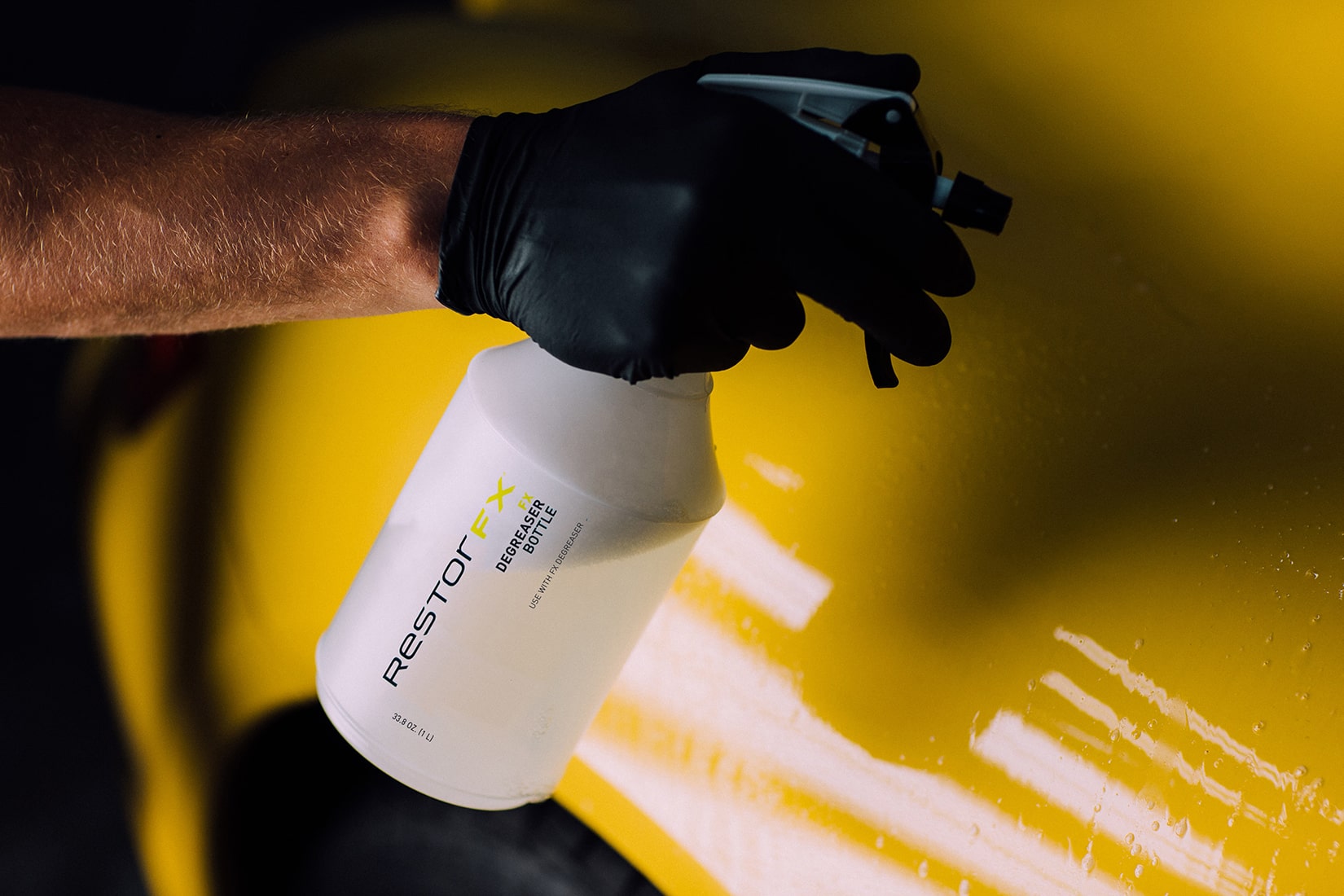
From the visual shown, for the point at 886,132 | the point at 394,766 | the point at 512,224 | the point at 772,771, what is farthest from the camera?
the point at 772,771

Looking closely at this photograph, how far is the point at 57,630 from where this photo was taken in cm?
142

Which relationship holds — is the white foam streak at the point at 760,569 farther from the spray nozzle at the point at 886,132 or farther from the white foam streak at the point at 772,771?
the spray nozzle at the point at 886,132

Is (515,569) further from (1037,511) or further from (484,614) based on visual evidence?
(1037,511)

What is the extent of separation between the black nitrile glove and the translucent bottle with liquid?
0.22 ft

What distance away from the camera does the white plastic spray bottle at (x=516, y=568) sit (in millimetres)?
692

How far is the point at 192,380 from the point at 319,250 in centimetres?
44

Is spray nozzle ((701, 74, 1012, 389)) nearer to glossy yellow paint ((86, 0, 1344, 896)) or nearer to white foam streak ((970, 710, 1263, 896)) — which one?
glossy yellow paint ((86, 0, 1344, 896))

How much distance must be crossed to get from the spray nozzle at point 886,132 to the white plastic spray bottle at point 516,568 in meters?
0.05

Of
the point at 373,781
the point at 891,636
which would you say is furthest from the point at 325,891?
the point at 891,636

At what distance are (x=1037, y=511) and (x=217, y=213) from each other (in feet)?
2.52

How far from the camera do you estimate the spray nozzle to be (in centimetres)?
56

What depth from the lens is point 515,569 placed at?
2.33ft

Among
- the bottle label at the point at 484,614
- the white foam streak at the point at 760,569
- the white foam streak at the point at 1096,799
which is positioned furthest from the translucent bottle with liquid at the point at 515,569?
the white foam streak at the point at 1096,799

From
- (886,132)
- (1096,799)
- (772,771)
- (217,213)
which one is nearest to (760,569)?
(772,771)
